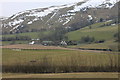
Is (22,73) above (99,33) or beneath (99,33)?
beneath

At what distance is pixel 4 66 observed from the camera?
4241cm

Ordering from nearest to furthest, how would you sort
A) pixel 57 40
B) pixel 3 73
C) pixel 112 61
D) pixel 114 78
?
pixel 114 78
pixel 3 73
pixel 112 61
pixel 57 40

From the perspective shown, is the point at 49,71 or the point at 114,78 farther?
the point at 49,71

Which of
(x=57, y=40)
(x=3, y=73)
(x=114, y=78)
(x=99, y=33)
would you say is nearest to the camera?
(x=114, y=78)

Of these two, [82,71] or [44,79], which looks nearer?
[44,79]

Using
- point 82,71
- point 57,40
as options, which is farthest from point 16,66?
point 57,40

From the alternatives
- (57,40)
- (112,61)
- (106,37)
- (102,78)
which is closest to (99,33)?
(106,37)

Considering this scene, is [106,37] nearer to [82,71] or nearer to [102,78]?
[82,71]

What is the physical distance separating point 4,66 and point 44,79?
41.5 feet

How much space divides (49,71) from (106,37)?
76.0 m

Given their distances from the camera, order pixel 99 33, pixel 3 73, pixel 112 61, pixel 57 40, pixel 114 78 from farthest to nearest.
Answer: pixel 99 33 < pixel 57 40 < pixel 112 61 < pixel 3 73 < pixel 114 78

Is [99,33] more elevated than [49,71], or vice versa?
[99,33]

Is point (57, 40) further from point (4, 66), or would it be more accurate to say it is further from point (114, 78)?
point (114, 78)

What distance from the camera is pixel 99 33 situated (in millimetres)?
123312
